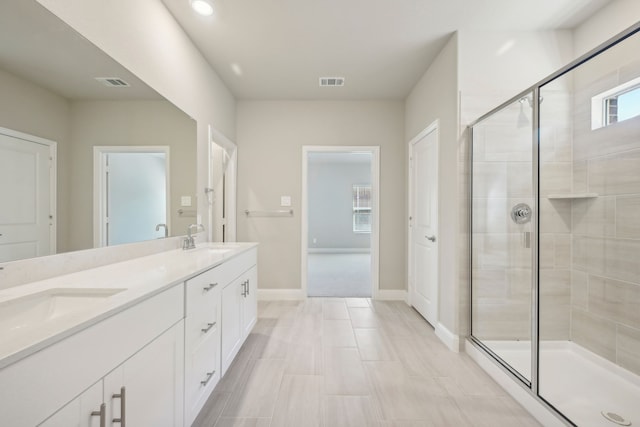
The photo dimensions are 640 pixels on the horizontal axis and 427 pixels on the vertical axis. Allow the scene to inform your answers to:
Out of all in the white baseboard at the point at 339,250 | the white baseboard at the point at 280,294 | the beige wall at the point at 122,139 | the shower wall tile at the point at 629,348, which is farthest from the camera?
the white baseboard at the point at 339,250

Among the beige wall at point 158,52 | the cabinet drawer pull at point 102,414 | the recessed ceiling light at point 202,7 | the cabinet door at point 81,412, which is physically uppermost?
the recessed ceiling light at point 202,7

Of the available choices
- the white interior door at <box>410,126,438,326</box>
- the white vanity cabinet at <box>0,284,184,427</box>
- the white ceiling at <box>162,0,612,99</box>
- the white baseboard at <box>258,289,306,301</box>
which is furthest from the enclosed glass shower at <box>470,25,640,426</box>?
the white baseboard at <box>258,289,306,301</box>

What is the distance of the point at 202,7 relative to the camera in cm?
207

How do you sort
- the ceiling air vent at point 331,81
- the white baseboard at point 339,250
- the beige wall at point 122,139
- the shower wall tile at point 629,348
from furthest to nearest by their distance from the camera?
the white baseboard at point 339,250 < the ceiling air vent at point 331,81 < the shower wall tile at point 629,348 < the beige wall at point 122,139

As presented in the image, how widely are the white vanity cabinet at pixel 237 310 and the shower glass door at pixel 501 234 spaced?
1.87 meters

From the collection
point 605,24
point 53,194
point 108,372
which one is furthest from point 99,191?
point 605,24

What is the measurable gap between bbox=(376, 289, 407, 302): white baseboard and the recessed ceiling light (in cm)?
342

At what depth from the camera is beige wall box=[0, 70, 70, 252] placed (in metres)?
1.06

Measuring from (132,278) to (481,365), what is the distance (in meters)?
2.35

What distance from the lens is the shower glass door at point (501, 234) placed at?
217 centimetres

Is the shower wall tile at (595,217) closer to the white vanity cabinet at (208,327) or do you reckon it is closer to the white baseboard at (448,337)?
the white baseboard at (448,337)

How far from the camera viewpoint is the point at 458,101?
2.34m

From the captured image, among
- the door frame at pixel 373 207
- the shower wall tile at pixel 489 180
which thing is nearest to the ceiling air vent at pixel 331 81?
the door frame at pixel 373 207

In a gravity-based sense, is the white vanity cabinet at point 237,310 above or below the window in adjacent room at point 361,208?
below
